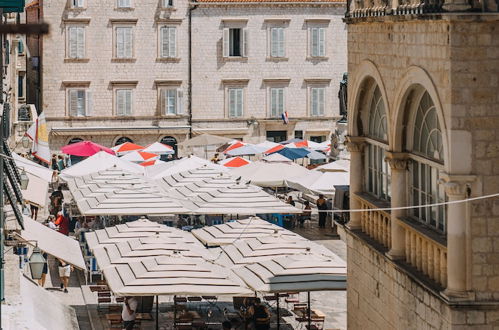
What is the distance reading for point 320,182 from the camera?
40.8 m

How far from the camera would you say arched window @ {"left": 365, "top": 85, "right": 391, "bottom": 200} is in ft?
68.6

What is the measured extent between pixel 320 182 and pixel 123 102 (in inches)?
948

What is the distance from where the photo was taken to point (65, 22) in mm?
62344

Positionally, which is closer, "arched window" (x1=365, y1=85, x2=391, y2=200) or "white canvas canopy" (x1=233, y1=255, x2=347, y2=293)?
"arched window" (x1=365, y1=85, x2=391, y2=200)

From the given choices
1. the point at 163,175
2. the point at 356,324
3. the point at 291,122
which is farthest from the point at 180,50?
the point at 356,324

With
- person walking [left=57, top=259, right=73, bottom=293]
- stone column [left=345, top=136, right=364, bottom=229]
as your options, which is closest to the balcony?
stone column [left=345, top=136, right=364, bottom=229]

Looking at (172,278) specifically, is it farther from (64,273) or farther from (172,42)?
(172,42)

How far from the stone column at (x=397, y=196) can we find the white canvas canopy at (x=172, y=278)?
4757 millimetres

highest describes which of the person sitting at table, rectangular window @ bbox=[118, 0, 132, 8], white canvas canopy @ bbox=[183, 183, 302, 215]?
rectangular window @ bbox=[118, 0, 132, 8]

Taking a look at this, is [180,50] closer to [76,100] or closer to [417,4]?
[76,100]

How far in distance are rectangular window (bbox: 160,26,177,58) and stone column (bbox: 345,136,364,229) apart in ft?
137

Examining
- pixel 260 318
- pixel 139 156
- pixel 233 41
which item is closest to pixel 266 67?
pixel 233 41

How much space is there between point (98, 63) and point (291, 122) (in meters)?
10.2

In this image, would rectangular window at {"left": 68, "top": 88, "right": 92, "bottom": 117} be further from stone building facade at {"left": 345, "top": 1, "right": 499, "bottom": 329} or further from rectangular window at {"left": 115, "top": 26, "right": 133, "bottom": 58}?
stone building facade at {"left": 345, "top": 1, "right": 499, "bottom": 329}
